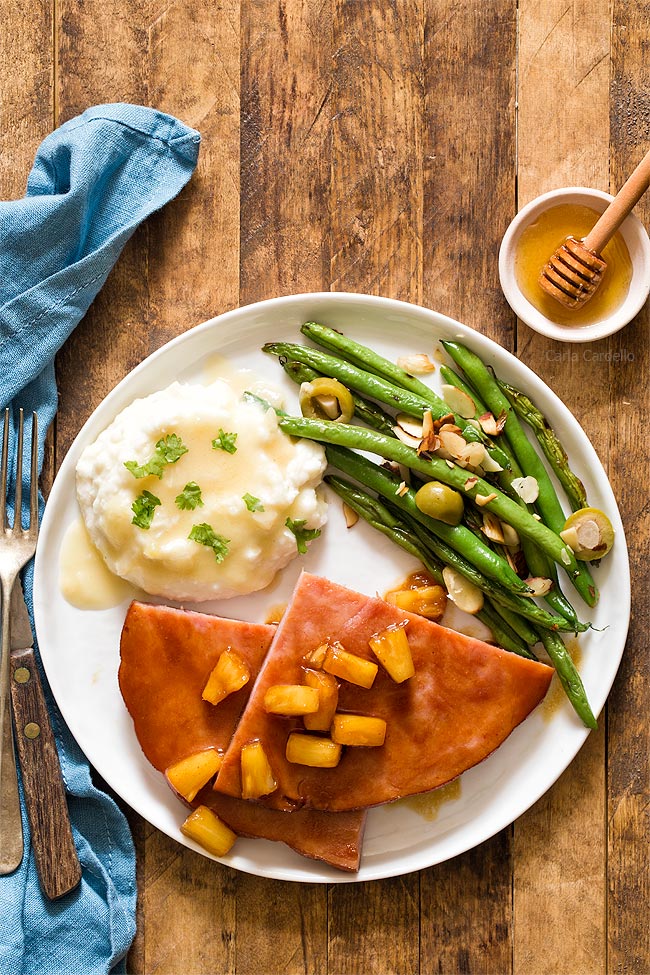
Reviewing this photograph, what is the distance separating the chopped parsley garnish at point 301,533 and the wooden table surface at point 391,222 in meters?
1.20

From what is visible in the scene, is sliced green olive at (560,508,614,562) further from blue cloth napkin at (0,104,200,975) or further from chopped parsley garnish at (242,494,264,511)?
blue cloth napkin at (0,104,200,975)

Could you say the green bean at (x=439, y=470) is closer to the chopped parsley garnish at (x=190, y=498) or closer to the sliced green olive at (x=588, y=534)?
the sliced green olive at (x=588, y=534)

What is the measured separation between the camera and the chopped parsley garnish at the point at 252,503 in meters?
3.75

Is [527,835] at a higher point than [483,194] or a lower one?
lower

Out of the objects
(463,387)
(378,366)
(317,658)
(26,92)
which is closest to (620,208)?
(463,387)

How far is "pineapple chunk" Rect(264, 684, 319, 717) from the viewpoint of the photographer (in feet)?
12.0

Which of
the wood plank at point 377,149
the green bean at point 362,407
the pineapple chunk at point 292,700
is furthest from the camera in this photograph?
the wood plank at point 377,149

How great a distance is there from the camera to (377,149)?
4145 mm

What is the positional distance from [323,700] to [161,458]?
137 cm

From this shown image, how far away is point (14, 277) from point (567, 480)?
9.77 ft

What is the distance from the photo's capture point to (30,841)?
410cm

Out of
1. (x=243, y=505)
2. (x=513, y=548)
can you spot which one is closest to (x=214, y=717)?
(x=243, y=505)

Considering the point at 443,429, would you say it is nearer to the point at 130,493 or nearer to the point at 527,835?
the point at 130,493

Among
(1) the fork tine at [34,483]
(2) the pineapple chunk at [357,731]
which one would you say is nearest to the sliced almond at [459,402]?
(2) the pineapple chunk at [357,731]
